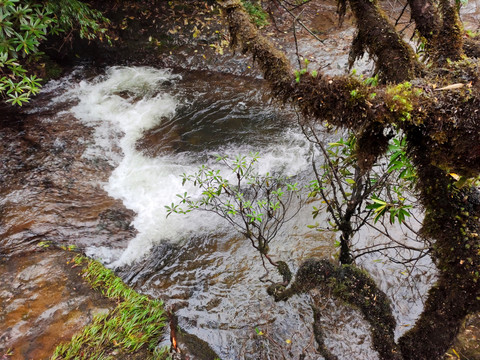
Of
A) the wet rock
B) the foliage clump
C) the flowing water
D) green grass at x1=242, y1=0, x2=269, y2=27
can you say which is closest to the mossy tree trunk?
the flowing water

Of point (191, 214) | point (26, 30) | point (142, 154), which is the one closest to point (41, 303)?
point (191, 214)

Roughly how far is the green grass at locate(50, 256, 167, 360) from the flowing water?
16.3 inches

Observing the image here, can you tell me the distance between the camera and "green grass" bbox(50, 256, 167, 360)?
3414mm

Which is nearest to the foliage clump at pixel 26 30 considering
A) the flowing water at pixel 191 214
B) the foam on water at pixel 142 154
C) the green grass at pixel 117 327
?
the foam on water at pixel 142 154

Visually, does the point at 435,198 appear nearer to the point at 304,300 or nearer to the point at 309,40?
the point at 304,300

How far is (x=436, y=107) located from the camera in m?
1.68

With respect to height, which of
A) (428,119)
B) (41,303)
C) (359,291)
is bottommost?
(41,303)

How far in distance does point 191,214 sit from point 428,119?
444 centimetres

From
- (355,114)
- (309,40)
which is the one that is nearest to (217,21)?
(309,40)

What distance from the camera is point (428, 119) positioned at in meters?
1.72

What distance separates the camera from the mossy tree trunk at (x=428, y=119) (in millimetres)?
1664

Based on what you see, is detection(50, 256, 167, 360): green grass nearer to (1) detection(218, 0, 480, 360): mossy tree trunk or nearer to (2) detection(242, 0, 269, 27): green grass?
(1) detection(218, 0, 480, 360): mossy tree trunk

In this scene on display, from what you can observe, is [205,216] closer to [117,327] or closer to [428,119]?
[117,327]

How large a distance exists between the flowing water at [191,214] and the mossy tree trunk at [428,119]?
1.42 meters
